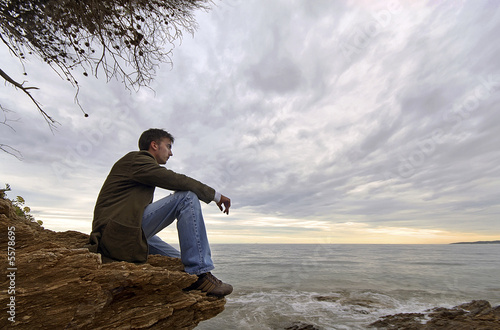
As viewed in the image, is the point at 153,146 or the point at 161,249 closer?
the point at 153,146

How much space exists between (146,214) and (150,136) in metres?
1.24

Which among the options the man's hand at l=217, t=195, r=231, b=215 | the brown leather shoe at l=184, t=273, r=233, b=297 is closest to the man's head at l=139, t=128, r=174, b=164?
the man's hand at l=217, t=195, r=231, b=215

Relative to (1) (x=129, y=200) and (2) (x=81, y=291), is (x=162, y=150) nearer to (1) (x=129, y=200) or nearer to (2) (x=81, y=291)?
(1) (x=129, y=200)

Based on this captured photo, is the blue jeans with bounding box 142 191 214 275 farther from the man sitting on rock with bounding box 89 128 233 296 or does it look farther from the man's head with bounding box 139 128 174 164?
the man's head with bounding box 139 128 174 164

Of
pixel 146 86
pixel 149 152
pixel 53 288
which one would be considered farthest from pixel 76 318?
pixel 146 86

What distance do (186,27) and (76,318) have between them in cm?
492

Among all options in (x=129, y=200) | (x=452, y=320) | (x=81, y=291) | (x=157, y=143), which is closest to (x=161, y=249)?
(x=129, y=200)

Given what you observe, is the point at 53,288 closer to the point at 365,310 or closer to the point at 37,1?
the point at 37,1

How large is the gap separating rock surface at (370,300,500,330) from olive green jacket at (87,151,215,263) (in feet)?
21.4

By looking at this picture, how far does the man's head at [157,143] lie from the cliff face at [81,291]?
5.01ft

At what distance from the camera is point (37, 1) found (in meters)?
4.21

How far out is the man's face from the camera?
357cm

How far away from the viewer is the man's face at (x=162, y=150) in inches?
140

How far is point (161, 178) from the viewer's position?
9.71 feet
